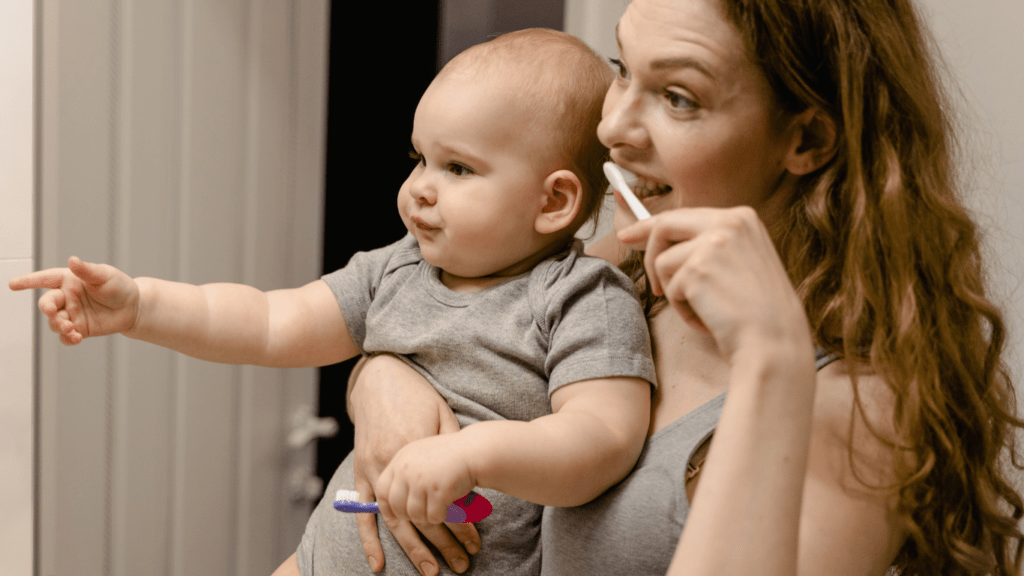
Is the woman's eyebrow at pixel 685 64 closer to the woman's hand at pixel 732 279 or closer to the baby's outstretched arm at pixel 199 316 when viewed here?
the woman's hand at pixel 732 279

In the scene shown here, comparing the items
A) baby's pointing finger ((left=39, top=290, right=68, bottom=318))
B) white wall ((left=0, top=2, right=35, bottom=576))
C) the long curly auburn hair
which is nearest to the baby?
baby's pointing finger ((left=39, top=290, right=68, bottom=318))

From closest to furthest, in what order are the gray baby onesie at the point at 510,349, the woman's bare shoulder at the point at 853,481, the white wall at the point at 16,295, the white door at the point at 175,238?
the woman's bare shoulder at the point at 853,481, the gray baby onesie at the point at 510,349, the white wall at the point at 16,295, the white door at the point at 175,238

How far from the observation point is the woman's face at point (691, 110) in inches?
29.5

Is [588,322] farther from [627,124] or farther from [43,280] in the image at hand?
[43,280]

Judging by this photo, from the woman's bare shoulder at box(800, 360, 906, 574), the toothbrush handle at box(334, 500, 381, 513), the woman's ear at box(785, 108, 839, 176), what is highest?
the woman's ear at box(785, 108, 839, 176)

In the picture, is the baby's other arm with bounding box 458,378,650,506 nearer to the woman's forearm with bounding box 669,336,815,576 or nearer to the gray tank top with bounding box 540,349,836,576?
the gray tank top with bounding box 540,349,836,576

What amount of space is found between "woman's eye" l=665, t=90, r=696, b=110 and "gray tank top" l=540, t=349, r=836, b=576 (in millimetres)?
285

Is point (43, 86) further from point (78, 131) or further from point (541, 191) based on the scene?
point (541, 191)

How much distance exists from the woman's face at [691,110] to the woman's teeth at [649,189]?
0.03 ft

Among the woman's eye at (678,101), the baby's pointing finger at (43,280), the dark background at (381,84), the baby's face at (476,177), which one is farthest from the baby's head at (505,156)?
the dark background at (381,84)

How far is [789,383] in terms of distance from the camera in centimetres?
57

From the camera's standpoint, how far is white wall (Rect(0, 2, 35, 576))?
120 cm

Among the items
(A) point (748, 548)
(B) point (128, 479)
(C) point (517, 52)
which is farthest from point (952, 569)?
(B) point (128, 479)

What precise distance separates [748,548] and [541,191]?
449 mm
